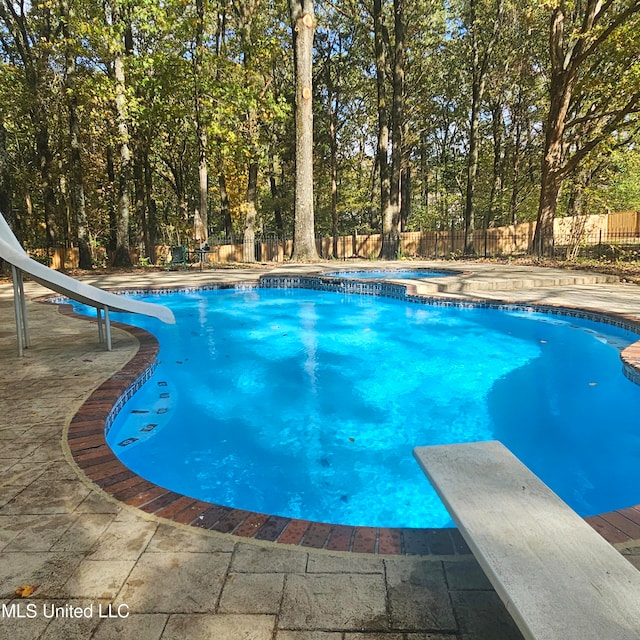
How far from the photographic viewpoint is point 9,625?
1.44 meters

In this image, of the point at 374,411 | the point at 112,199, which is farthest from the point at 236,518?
the point at 112,199

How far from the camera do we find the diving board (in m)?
1.05

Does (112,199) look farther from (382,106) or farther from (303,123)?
(382,106)

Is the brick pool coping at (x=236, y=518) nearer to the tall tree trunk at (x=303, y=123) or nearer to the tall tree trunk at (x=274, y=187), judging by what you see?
the tall tree trunk at (x=303, y=123)

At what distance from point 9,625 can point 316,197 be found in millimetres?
28343

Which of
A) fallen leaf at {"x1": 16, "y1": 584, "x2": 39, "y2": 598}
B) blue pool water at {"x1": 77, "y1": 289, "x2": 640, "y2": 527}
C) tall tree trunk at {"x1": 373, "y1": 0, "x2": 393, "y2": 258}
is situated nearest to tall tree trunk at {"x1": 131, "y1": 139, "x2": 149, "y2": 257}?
tall tree trunk at {"x1": 373, "y1": 0, "x2": 393, "y2": 258}

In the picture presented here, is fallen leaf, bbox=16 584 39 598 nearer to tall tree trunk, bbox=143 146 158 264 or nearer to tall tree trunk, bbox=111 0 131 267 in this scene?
tall tree trunk, bbox=111 0 131 267

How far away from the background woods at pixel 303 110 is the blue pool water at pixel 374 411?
30.8ft

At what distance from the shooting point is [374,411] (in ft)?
15.4

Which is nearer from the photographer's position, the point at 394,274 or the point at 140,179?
the point at 394,274

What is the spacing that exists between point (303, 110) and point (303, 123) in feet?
1.34

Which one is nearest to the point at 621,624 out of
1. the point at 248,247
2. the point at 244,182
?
Result: the point at 248,247

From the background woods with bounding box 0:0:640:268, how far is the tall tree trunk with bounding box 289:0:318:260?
0.06 meters

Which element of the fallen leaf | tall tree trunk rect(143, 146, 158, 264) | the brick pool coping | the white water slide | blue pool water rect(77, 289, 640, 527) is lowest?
blue pool water rect(77, 289, 640, 527)
